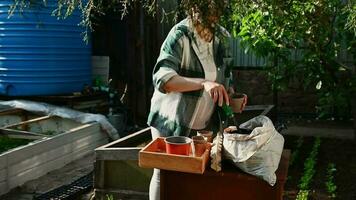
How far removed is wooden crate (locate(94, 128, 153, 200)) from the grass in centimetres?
124

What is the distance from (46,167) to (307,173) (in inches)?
94.4

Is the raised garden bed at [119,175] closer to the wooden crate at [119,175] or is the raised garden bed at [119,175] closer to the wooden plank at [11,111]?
the wooden crate at [119,175]

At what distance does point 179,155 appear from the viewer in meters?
1.86

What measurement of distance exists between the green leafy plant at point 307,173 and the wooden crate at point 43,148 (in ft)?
7.60

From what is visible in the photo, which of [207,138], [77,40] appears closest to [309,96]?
[77,40]

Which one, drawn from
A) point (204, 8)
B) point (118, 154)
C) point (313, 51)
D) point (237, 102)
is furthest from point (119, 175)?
point (313, 51)

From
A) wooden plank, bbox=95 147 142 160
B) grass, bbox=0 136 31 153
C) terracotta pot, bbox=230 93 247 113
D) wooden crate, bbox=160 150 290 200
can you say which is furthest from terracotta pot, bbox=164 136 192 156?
grass, bbox=0 136 31 153

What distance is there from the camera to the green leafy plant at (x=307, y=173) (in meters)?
3.29

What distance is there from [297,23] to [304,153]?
1.74 metres

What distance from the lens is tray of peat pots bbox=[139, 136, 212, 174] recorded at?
1.82 meters

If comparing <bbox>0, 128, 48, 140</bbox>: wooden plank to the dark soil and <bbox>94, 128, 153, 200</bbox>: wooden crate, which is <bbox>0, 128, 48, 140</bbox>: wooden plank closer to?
<bbox>94, 128, 153, 200</bbox>: wooden crate

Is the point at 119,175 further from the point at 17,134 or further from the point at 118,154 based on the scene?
the point at 17,134

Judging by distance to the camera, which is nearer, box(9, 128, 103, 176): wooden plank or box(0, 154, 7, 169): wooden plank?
box(0, 154, 7, 169): wooden plank

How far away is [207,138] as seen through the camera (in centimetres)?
212
